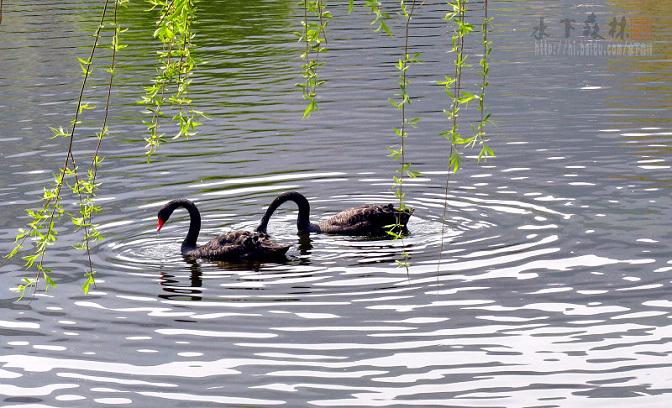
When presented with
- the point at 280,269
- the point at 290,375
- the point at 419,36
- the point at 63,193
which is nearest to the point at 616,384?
the point at 290,375

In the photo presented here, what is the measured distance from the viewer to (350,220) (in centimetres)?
1641

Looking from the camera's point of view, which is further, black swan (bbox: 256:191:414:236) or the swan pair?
black swan (bbox: 256:191:414:236)

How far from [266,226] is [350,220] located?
1.27 meters

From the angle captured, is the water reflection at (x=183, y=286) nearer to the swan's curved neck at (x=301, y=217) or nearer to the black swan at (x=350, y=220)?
the swan's curved neck at (x=301, y=217)

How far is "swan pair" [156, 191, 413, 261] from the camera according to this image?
15312 mm

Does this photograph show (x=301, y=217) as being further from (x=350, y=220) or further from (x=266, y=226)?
(x=350, y=220)

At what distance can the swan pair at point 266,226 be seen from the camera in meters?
15.3

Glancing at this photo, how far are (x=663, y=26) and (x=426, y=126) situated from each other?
17086 mm

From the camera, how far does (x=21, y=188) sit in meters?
19.1

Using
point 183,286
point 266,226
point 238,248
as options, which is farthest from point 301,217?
point 183,286

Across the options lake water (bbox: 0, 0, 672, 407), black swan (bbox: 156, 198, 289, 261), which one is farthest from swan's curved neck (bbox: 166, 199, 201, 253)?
lake water (bbox: 0, 0, 672, 407)

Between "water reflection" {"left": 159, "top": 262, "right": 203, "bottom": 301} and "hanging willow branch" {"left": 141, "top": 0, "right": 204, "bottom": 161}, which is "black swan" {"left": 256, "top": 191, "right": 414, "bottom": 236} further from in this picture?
"hanging willow branch" {"left": 141, "top": 0, "right": 204, "bottom": 161}

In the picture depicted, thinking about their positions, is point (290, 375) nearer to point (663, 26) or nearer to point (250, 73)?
point (250, 73)

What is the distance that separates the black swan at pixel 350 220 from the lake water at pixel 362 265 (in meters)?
0.19
